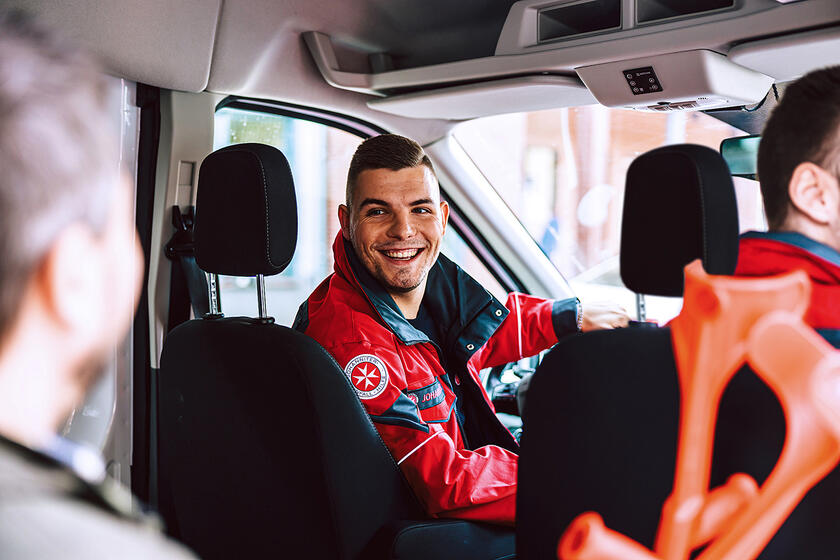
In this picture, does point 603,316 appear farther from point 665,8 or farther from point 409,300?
point 665,8

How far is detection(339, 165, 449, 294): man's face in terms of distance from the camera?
2.33m

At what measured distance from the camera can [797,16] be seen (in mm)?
1840

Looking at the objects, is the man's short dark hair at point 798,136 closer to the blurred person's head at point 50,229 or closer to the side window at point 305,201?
the blurred person's head at point 50,229

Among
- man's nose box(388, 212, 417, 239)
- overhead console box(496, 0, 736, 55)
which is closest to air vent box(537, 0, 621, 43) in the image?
overhead console box(496, 0, 736, 55)

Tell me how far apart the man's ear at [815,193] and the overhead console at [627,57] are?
706 millimetres

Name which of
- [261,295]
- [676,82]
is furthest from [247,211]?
[676,82]

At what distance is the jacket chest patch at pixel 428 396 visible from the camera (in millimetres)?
2119

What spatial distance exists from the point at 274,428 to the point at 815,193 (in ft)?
3.82

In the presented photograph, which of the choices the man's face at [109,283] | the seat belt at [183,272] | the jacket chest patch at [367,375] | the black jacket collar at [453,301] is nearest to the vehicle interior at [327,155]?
the seat belt at [183,272]

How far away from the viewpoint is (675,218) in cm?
138

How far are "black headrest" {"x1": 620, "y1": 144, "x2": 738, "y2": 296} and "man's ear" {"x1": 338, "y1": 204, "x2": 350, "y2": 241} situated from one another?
44.2 inches

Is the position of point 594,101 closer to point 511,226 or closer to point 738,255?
point 511,226

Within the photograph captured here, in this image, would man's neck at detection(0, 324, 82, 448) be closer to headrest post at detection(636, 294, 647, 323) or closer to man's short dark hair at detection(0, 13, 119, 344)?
man's short dark hair at detection(0, 13, 119, 344)

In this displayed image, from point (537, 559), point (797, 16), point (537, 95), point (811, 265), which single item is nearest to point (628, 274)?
point (811, 265)
